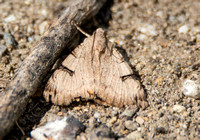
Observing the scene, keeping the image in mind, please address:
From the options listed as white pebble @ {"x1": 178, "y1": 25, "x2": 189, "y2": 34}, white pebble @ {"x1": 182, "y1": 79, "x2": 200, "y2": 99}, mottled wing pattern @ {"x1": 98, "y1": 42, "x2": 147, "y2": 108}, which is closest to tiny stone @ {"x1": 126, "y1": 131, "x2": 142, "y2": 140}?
mottled wing pattern @ {"x1": 98, "y1": 42, "x2": 147, "y2": 108}

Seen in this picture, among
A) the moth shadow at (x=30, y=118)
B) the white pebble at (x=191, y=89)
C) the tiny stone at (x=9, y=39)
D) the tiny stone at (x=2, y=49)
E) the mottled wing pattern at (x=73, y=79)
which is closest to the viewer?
the moth shadow at (x=30, y=118)

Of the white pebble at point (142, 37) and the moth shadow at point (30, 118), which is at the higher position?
the moth shadow at point (30, 118)

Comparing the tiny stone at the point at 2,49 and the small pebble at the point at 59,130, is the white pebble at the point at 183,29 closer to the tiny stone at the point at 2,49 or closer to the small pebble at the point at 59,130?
the small pebble at the point at 59,130

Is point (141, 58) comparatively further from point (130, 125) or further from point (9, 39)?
point (9, 39)

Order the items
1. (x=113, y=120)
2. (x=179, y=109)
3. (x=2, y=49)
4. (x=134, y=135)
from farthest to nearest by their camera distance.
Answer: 1. (x=2, y=49)
2. (x=179, y=109)
3. (x=113, y=120)
4. (x=134, y=135)

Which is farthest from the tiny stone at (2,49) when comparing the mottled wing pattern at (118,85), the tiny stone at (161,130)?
the tiny stone at (161,130)

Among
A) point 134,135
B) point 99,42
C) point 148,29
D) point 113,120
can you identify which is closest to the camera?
point 134,135

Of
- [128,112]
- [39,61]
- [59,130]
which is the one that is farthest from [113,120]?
[39,61]
